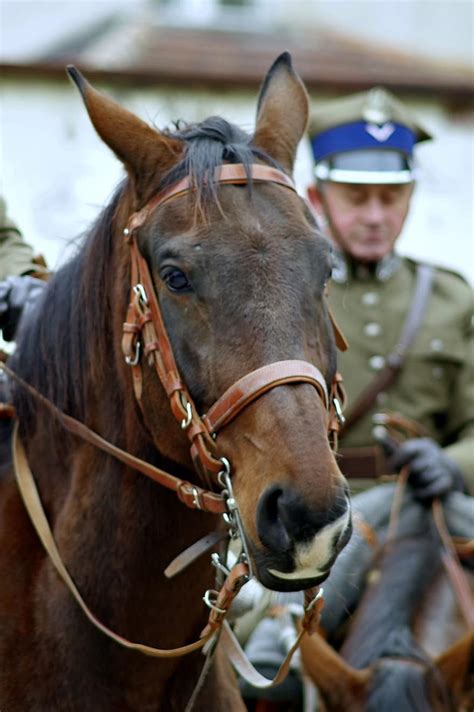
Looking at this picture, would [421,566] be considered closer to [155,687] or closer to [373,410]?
[373,410]

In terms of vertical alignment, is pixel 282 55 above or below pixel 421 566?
above

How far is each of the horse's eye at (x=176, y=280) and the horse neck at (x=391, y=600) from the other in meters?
2.02

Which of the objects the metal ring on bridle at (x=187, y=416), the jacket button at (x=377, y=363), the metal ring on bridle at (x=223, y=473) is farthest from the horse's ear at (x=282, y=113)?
the jacket button at (x=377, y=363)

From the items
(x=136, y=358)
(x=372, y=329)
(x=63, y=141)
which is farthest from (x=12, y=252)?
(x=63, y=141)

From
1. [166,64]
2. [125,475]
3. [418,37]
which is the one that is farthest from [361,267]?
[418,37]

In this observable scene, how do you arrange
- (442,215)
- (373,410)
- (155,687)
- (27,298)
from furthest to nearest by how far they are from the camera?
(442,215), (373,410), (27,298), (155,687)

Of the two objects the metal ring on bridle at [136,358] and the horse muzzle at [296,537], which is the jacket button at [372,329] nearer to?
the metal ring on bridle at [136,358]

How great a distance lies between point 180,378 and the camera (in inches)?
114

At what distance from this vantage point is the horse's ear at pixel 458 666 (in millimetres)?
4230

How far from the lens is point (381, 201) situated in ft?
19.4

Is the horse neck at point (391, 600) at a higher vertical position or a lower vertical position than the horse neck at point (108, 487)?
lower

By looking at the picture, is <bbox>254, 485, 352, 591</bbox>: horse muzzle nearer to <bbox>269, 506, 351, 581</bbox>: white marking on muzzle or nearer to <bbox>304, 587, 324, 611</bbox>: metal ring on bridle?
<bbox>269, 506, 351, 581</bbox>: white marking on muzzle

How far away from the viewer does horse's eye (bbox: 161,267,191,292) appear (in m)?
2.92

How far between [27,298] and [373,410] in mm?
2395
